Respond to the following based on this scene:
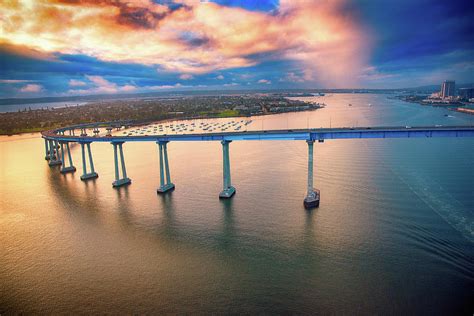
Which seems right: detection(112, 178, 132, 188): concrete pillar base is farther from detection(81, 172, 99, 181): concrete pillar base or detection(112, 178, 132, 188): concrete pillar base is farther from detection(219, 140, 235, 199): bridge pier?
detection(219, 140, 235, 199): bridge pier

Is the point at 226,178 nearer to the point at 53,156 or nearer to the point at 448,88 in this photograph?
the point at 53,156

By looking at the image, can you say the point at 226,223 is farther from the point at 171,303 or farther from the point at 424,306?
the point at 424,306

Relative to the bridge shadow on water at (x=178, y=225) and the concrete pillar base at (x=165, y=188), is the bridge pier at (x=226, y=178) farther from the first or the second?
the concrete pillar base at (x=165, y=188)

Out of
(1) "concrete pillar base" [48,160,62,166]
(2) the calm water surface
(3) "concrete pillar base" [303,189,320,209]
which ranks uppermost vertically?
(1) "concrete pillar base" [48,160,62,166]

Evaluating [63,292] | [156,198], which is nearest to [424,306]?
[63,292]

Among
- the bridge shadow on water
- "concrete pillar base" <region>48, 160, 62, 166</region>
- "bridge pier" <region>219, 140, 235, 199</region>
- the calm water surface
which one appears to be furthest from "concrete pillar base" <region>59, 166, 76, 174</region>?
"bridge pier" <region>219, 140, 235, 199</region>

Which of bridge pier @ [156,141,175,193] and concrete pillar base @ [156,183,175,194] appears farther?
bridge pier @ [156,141,175,193]

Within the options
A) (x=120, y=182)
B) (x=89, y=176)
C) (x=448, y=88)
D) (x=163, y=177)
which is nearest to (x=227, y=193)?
(x=163, y=177)

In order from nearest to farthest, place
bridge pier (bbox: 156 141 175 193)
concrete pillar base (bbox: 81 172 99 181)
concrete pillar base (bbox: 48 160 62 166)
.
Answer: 1. bridge pier (bbox: 156 141 175 193)
2. concrete pillar base (bbox: 81 172 99 181)
3. concrete pillar base (bbox: 48 160 62 166)
